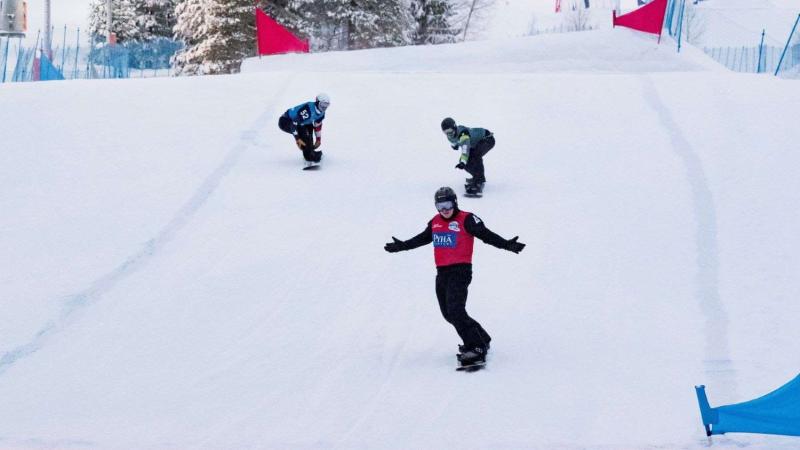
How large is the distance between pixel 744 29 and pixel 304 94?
38.4m

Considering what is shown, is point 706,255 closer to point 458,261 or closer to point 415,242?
point 458,261

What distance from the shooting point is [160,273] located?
35.1ft

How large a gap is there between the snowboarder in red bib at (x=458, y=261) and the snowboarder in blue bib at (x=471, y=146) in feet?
17.3

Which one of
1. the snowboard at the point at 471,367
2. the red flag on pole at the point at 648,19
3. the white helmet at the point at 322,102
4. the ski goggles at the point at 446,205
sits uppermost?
the red flag on pole at the point at 648,19

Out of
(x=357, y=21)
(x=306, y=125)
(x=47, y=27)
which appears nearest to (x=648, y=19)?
(x=306, y=125)

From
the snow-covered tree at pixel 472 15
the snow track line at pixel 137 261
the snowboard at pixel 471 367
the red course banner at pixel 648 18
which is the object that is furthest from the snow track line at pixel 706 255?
the snow-covered tree at pixel 472 15

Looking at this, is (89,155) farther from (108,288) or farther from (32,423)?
(32,423)

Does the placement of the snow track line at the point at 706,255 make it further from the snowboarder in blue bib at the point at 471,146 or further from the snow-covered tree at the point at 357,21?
the snow-covered tree at the point at 357,21

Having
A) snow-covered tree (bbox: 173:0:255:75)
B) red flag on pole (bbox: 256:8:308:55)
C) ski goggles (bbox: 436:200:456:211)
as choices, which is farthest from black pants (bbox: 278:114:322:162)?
snow-covered tree (bbox: 173:0:255:75)

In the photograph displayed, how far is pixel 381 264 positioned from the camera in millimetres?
10992

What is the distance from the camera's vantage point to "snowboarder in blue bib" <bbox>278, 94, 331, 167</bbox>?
14.9m

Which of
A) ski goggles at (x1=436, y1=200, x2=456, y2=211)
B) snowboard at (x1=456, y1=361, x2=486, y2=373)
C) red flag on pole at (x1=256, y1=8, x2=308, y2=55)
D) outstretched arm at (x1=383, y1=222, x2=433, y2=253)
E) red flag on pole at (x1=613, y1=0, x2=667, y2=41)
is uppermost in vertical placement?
red flag on pole at (x1=613, y1=0, x2=667, y2=41)

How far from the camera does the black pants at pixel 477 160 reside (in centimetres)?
1348

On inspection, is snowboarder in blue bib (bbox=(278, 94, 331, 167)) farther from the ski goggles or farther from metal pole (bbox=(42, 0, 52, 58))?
metal pole (bbox=(42, 0, 52, 58))
